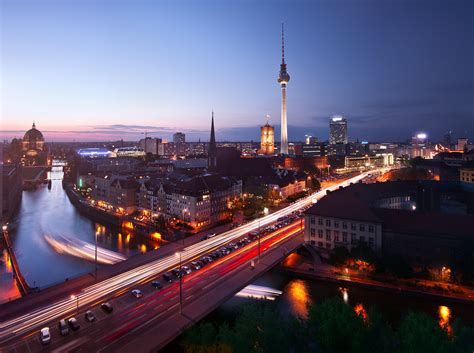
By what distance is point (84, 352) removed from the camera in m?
8.53

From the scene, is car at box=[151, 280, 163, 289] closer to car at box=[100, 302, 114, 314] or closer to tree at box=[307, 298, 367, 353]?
car at box=[100, 302, 114, 314]

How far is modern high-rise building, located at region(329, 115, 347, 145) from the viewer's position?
139 meters

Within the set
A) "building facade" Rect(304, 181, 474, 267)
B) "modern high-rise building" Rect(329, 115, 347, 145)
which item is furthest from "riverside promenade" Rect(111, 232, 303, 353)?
"modern high-rise building" Rect(329, 115, 347, 145)

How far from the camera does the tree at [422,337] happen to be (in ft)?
22.6

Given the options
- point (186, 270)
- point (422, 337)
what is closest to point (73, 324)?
point (186, 270)

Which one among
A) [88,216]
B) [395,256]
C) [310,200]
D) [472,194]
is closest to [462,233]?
[395,256]

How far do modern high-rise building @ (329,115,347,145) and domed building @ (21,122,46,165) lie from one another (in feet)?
335

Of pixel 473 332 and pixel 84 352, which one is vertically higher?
pixel 473 332

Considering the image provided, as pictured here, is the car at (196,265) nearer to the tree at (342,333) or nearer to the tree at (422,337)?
the tree at (342,333)

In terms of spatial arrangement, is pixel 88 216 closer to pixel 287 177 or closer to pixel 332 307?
pixel 287 177

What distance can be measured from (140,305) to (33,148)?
322ft

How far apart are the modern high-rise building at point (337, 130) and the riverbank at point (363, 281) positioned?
5083 inches

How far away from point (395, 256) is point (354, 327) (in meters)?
8.06

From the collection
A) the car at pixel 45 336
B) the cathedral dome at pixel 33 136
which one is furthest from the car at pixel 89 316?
the cathedral dome at pixel 33 136
